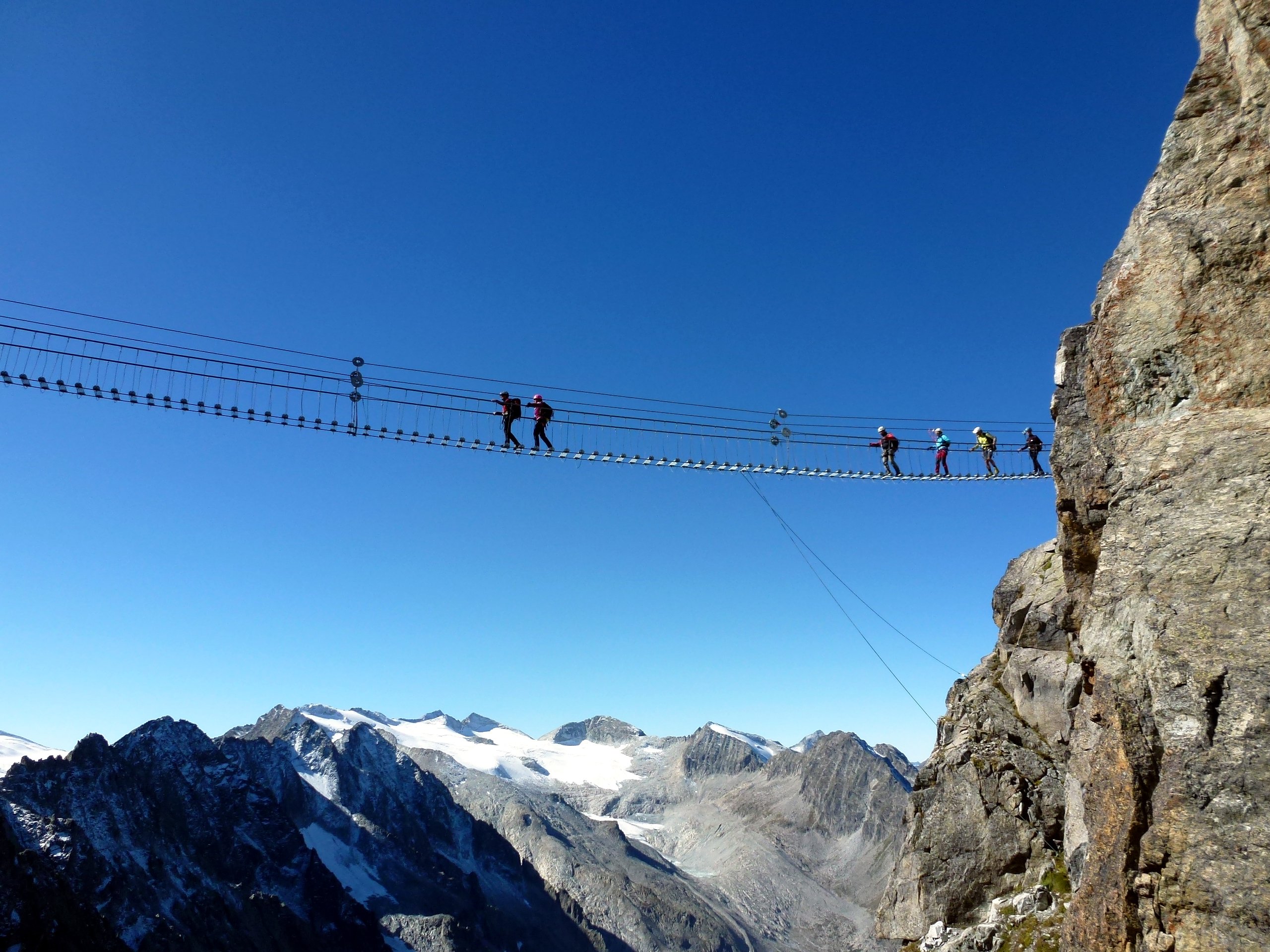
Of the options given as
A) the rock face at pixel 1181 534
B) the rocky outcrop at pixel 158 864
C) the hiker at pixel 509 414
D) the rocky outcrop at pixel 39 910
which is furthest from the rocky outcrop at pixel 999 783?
the rocky outcrop at pixel 158 864

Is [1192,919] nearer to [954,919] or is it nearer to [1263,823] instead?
[1263,823]

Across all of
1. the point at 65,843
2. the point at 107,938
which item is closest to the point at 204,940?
the point at 65,843

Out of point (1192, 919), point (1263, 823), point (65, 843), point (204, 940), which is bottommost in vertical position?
point (204, 940)

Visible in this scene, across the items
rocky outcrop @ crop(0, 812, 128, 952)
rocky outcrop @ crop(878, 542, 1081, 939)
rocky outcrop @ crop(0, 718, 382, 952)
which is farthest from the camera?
rocky outcrop @ crop(0, 718, 382, 952)

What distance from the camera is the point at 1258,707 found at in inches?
533

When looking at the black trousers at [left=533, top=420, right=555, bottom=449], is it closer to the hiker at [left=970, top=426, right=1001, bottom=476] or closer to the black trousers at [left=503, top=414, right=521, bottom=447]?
the black trousers at [left=503, top=414, right=521, bottom=447]

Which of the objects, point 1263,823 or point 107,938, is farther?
point 107,938

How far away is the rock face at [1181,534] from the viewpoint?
45.2ft

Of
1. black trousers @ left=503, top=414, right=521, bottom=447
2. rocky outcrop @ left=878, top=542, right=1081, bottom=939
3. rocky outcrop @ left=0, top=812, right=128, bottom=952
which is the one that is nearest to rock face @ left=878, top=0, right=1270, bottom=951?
rocky outcrop @ left=878, top=542, right=1081, bottom=939

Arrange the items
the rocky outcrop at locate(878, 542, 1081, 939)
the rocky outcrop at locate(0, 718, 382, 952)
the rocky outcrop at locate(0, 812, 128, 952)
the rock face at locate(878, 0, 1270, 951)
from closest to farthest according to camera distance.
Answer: the rock face at locate(878, 0, 1270, 951), the rocky outcrop at locate(878, 542, 1081, 939), the rocky outcrop at locate(0, 812, 128, 952), the rocky outcrop at locate(0, 718, 382, 952)

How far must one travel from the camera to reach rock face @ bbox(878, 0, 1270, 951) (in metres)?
13.8

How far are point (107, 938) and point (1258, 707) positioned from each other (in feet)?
487

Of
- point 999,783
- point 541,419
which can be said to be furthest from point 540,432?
point 999,783

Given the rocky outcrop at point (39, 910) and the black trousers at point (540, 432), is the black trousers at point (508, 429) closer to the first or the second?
the black trousers at point (540, 432)
